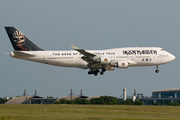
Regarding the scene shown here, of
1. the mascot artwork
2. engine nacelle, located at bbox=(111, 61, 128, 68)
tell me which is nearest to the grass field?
engine nacelle, located at bbox=(111, 61, 128, 68)

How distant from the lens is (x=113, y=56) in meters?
62.0

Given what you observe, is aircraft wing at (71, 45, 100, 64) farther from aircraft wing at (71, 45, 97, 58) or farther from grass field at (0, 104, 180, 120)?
grass field at (0, 104, 180, 120)

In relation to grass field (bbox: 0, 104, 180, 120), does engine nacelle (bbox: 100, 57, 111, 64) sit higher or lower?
higher

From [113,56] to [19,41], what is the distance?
20580 mm

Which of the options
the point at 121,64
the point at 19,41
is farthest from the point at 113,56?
the point at 19,41

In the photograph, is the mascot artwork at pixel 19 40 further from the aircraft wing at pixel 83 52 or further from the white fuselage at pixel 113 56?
the aircraft wing at pixel 83 52

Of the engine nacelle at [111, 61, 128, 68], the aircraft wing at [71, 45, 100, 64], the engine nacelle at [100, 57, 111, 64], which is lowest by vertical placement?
the engine nacelle at [111, 61, 128, 68]

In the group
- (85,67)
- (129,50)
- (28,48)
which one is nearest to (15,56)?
(28,48)

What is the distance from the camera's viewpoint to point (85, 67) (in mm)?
64500

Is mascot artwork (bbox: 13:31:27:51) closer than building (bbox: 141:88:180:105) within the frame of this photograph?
Yes

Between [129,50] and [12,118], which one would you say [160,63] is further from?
[12,118]

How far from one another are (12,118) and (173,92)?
95303 millimetres

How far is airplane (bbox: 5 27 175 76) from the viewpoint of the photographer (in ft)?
200

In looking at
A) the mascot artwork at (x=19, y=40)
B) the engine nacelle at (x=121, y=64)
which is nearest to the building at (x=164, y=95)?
the engine nacelle at (x=121, y=64)
